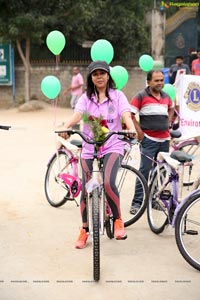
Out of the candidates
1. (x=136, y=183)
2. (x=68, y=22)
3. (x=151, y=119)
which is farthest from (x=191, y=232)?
(x=68, y=22)

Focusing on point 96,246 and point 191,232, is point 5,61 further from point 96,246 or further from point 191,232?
point 96,246

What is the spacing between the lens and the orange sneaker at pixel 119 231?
3995 millimetres

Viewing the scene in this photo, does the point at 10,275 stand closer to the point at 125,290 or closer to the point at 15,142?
the point at 125,290

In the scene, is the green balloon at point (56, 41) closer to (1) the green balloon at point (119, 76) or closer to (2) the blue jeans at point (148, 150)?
(1) the green balloon at point (119, 76)

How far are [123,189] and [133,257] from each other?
205 centimetres

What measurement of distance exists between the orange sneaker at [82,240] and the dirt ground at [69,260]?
5 cm

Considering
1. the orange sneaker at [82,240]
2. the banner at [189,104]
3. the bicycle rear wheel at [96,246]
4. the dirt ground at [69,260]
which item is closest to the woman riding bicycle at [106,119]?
the orange sneaker at [82,240]

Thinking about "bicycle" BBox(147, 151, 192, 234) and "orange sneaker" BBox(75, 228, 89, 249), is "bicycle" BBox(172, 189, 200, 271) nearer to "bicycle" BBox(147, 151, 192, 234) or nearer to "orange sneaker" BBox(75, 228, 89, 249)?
"bicycle" BBox(147, 151, 192, 234)

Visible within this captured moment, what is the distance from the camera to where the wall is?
17.6 meters

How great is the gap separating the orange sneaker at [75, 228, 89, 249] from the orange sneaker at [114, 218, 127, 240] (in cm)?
32

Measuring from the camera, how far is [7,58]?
17.4 m

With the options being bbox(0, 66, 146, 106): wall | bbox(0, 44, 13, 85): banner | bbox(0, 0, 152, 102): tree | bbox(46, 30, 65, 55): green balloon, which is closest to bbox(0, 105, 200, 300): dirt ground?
bbox(46, 30, 65, 55): green balloon

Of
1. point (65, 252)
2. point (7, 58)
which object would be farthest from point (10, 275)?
point (7, 58)

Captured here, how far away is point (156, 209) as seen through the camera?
4.63 metres
